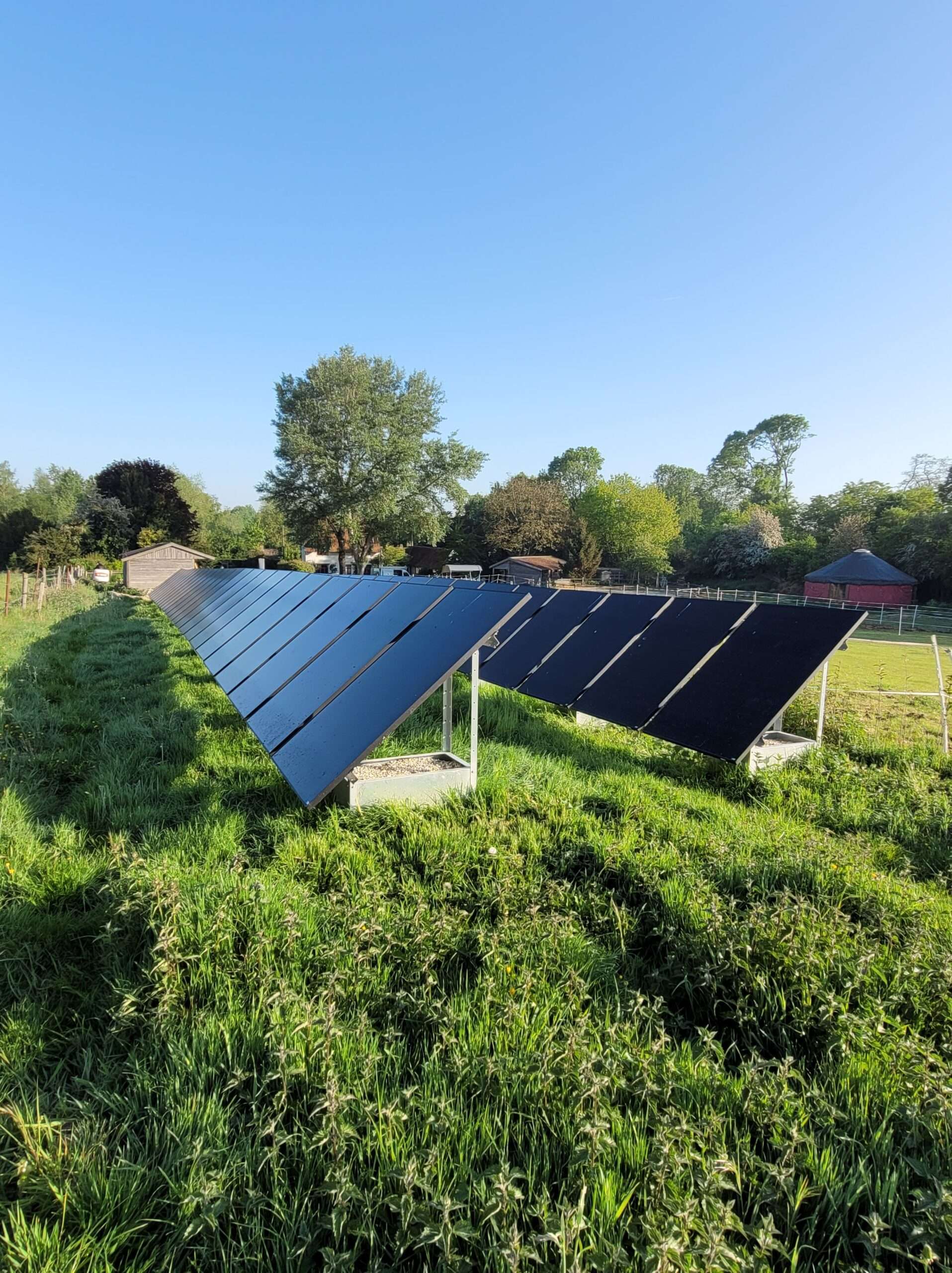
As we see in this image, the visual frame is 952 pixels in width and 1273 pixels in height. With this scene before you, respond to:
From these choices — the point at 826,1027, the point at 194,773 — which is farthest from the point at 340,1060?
the point at 194,773

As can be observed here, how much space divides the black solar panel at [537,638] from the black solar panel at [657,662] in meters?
1.51

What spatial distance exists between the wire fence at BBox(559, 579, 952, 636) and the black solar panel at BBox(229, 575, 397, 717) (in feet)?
59.4

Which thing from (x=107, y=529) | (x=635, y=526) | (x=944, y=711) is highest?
(x=635, y=526)

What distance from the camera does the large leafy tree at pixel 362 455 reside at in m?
42.1

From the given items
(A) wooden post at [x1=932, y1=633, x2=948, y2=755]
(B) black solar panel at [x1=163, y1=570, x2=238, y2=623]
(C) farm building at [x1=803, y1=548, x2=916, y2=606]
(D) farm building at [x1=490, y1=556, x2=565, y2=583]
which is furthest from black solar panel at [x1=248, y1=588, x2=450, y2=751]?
(D) farm building at [x1=490, y1=556, x2=565, y2=583]

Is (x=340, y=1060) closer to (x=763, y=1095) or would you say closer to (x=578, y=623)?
(x=763, y=1095)

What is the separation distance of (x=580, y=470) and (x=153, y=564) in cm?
6779

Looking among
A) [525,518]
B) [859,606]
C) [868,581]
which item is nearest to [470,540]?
[525,518]

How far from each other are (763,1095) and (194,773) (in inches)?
178

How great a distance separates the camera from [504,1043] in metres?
2.28

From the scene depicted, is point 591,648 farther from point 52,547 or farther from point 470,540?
point 470,540

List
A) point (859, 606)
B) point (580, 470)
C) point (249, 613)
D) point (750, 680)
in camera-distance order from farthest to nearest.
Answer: point (580, 470)
point (859, 606)
point (249, 613)
point (750, 680)

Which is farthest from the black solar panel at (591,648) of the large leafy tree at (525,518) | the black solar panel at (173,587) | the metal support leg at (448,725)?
the large leafy tree at (525,518)

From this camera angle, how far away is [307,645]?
5879 millimetres
